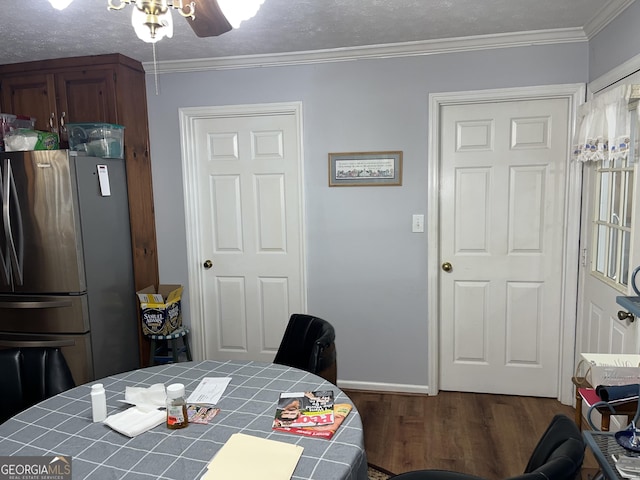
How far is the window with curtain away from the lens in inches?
85.4

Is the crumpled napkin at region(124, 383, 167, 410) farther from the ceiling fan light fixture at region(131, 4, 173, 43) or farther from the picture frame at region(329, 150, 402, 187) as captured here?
the picture frame at region(329, 150, 402, 187)

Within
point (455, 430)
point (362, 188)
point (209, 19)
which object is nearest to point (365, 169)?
point (362, 188)

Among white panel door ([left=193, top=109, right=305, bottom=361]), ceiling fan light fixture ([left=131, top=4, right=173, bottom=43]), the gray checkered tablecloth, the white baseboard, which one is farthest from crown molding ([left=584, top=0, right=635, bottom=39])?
the white baseboard

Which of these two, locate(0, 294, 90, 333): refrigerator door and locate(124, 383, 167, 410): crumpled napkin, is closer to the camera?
locate(124, 383, 167, 410): crumpled napkin

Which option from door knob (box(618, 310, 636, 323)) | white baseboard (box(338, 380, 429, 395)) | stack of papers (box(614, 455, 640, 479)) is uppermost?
door knob (box(618, 310, 636, 323))

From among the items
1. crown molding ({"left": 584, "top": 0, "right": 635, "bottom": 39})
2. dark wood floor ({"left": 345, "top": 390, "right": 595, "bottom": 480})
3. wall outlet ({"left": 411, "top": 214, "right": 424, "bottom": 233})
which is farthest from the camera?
wall outlet ({"left": 411, "top": 214, "right": 424, "bottom": 233})

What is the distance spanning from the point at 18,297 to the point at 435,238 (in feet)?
8.80

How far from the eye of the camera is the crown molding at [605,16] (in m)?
2.29

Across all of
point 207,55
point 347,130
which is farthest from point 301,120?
point 207,55

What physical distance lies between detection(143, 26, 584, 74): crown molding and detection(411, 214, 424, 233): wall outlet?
40.8 inches

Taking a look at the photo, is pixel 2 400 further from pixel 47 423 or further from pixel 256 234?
pixel 256 234

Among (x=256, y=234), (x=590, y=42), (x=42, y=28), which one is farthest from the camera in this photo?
(x=256, y=234)

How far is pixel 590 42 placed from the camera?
2.76 m

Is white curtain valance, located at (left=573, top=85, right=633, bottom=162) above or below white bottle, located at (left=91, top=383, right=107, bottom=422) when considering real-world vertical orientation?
above
